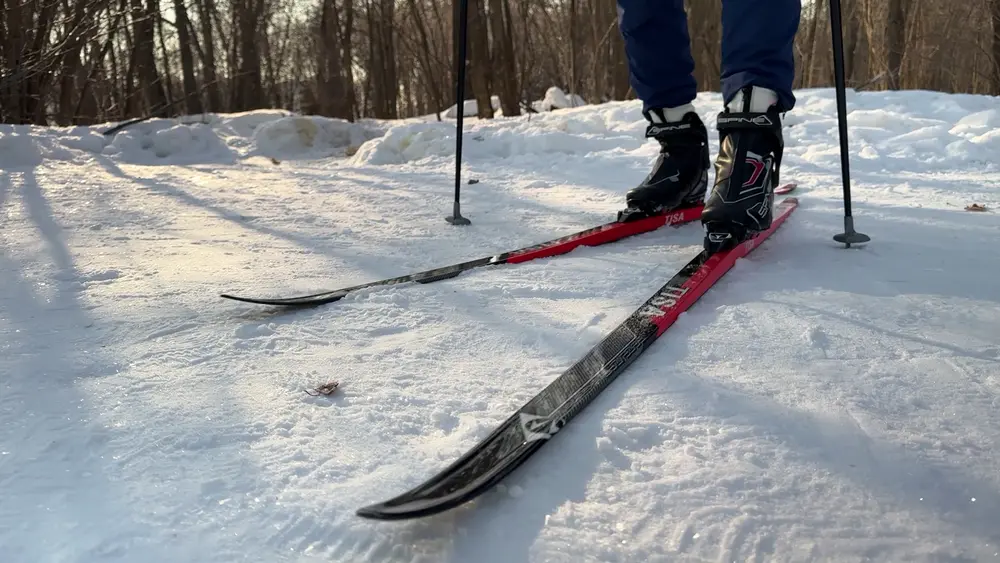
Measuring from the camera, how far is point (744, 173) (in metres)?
1.53

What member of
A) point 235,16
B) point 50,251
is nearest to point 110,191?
point 50,251

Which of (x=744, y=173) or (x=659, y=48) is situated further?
(x=659, y=48)

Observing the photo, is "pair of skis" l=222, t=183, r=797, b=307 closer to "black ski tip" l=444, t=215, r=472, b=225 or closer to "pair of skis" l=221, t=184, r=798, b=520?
"pair of skis" l=221, t=184, r=798, b=520

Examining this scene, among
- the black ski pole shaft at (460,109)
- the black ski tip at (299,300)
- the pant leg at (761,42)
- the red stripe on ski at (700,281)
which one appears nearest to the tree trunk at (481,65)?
the black ski pole shaft at (460,109)

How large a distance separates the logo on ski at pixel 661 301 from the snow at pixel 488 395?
0.04 metres

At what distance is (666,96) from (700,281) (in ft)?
3.04

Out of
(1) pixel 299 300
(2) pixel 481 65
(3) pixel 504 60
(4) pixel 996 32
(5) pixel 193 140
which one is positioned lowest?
(1) pixel 299 300

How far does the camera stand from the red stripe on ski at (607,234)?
5.46 feet

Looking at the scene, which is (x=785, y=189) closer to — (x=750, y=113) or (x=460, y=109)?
(x=750, y=113)

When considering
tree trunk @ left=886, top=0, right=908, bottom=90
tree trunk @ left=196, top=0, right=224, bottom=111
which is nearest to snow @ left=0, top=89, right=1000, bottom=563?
tree trunk @ left=886, top=0, right=908, bottom=90

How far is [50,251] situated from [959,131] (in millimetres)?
4338

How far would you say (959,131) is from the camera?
12.0ft

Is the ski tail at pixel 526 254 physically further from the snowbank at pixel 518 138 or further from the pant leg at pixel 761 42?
the snowbank at pixel 518 138

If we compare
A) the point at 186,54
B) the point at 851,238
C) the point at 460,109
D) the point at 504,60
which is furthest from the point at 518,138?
the point at 186,54
